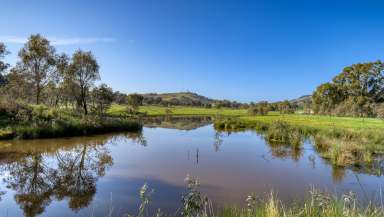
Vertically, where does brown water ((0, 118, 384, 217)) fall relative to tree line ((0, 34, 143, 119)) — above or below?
below

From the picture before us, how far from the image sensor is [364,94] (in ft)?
201

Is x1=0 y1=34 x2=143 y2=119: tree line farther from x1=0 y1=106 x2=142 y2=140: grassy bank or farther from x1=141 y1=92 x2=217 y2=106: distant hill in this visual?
x1=141 y1=92 x2=217 y2=106: distant hill

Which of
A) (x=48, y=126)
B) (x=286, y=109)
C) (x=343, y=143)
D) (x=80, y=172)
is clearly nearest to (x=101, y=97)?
(x=48, y=126)

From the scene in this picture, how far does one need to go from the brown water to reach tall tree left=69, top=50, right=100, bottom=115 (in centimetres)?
1463

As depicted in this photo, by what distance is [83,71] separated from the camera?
98.5 feet

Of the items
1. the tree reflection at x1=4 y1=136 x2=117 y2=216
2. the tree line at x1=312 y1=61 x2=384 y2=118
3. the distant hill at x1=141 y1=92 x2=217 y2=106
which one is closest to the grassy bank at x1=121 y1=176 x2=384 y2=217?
the tree reflection at x1=4 y1=136 x2=117 y2=216

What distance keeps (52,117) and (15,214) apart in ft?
57.2

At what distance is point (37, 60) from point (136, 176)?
24.7 meters

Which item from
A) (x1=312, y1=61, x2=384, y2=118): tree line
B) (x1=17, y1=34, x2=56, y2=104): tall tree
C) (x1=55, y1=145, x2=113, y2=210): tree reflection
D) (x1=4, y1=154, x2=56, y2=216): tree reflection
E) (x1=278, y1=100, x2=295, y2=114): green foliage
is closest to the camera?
(x1=4, y1=154, x2=56, y2=216): tree reflection

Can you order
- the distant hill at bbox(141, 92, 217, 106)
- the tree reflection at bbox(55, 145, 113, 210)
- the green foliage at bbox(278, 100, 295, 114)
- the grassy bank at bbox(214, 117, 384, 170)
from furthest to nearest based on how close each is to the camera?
the distant hill at bbox(141, 92, 217, 106)
the green foliage at bbox(278, 100, 295, 114)
the grassy bank at bbox(214, 117, 384, 170)
the tree reflection at bbox(55, 145, 113, 210)

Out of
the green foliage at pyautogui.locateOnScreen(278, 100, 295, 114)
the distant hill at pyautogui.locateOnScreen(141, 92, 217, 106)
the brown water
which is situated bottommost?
the brown water

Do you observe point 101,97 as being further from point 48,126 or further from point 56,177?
point 56,177

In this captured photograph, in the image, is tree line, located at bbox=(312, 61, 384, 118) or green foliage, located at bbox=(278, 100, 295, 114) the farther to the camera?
green foliage, located at bbox=(278, 100, 295, 114)

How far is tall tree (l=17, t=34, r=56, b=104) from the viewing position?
27781mm
